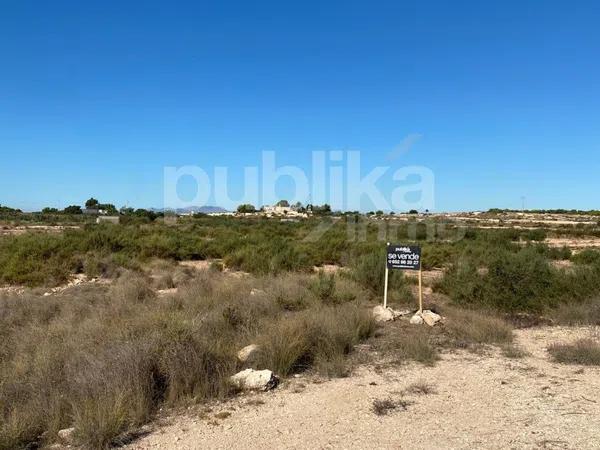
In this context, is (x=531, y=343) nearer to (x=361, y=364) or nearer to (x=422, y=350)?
(x=422, y=350)

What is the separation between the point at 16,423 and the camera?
512cm

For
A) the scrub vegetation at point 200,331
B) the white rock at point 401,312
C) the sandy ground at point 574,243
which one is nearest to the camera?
the scrub vegetation at point 200,331

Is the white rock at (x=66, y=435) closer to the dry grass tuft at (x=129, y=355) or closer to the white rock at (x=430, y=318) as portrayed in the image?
the dry grass tuft at (x=129, y=355)

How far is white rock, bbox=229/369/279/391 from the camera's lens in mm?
6718

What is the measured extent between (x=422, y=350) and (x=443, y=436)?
3103 mm

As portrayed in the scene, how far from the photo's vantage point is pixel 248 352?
7.66 m

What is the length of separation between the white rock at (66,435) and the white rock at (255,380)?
2.13 meters

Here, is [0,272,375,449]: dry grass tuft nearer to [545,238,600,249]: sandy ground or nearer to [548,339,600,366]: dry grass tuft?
[548,339,600,366]: dry grass tuft

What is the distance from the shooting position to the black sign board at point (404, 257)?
11.6 metres

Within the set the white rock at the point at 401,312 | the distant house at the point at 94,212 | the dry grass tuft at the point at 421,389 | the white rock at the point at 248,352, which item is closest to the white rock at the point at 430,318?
the white rock at the point at 401,312

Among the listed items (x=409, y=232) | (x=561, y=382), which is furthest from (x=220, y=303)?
(x=409, y=232)

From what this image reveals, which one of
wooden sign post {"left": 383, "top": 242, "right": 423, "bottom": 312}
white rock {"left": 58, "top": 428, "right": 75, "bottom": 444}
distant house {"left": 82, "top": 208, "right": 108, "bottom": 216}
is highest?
distant house {"left": 82, "top": 208, "right": 108, "bottom": 216}

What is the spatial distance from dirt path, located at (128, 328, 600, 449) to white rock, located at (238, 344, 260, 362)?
852 mm

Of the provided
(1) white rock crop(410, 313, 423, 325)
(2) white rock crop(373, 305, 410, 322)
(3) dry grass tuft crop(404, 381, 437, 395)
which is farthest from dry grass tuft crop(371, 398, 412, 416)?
(1) white rock crop(410, 313, 423, 325)
